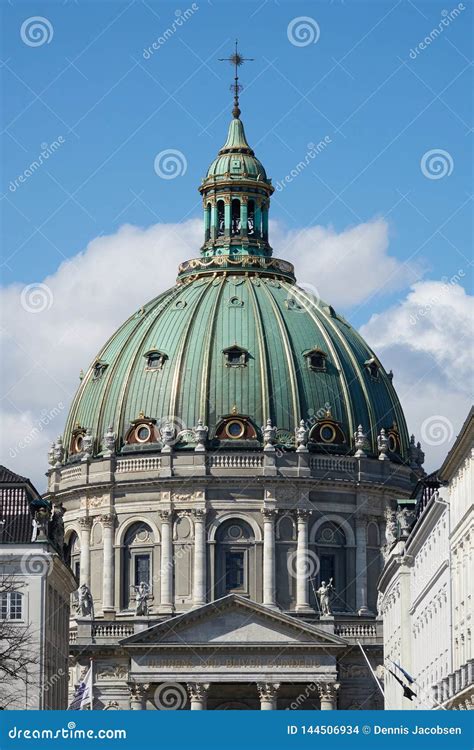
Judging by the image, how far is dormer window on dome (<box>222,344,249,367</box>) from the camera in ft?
502

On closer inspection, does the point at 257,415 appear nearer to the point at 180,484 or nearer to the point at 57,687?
the point at 180,484

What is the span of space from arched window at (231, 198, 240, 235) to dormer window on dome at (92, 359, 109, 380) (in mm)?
14434

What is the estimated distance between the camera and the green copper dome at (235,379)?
153 m

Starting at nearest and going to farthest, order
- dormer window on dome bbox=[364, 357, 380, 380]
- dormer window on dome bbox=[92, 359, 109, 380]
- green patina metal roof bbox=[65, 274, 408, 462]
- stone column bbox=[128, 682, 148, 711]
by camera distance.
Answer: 1. stone column bbox=[128, 682, 148, 711]
2. green patina metal roof bbox=[65, 274, 408, 462]
3. dormer window on dome bbox=[364, 357, 380, 380]
4. dormer window on dome bbox=[92, 359, 109, 380]

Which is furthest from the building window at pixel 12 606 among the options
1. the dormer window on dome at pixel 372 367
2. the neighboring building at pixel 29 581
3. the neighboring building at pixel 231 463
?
the dormer window on dome at pixel 372 367

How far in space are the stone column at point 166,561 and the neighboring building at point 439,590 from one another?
36.8m

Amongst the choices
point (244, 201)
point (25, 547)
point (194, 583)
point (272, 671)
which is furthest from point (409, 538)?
point (244, 201)

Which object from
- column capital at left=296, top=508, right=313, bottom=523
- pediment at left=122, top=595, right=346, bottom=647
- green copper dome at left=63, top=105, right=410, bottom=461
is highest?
green copper dome at left=63, top=105, right=410, bottom=461

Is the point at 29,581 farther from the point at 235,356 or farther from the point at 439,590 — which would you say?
the point at 235,356

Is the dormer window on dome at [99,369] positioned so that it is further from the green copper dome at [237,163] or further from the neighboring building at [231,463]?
the green copper dome at [237,163]

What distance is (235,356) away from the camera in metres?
154

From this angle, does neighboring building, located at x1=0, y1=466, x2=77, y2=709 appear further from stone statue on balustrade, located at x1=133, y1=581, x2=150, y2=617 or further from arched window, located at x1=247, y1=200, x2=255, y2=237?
arched window, located at x1=247, y1=200, x2=255, y2=237

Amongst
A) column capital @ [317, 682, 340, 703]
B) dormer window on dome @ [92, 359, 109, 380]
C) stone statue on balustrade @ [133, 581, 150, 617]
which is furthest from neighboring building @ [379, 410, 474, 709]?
dormer window on dome @ [92, 359, 109, 380]
